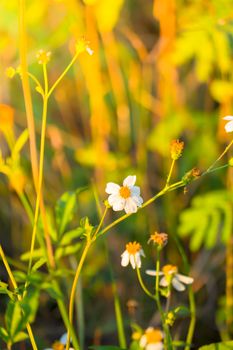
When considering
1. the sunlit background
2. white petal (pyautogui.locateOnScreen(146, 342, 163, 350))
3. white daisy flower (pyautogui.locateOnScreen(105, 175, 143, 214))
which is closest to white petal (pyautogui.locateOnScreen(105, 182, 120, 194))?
white daisy flower (pyautogui.locateOnScreen(105, 175, 143, 214))

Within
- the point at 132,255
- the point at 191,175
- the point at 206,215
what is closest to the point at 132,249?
the point at 132,255

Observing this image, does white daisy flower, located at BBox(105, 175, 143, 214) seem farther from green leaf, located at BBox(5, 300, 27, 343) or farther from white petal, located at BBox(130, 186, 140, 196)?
green leaf, located at BBox(5, 300, 27, 343)

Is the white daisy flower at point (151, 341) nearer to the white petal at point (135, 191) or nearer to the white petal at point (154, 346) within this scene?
the white petal at point (154, 346)

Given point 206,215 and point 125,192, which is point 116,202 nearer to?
point 125,192

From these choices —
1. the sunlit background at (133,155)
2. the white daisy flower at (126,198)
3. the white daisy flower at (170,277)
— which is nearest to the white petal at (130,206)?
the white daisy flower at (126,198)

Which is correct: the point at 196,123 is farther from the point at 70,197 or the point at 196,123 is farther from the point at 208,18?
the point at 70,197

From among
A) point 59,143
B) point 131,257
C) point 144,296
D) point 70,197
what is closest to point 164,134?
point 59,143

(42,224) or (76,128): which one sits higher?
(76,128)
